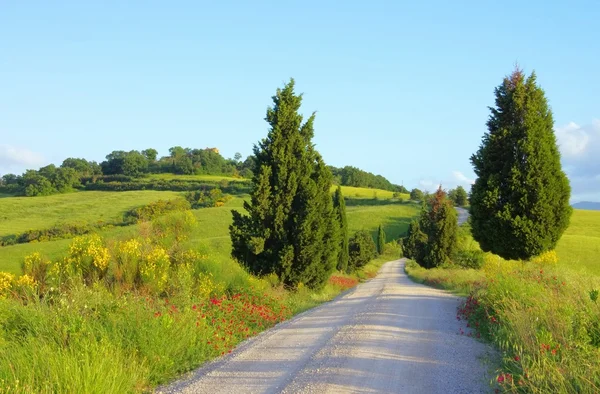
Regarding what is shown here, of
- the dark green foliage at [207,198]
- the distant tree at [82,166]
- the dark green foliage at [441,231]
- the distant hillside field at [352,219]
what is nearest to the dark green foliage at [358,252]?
the dark green foliage at [441,231]

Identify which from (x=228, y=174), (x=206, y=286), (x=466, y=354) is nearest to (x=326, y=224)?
(x=206, y=286)

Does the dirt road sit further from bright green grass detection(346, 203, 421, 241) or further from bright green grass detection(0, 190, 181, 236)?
bright green grass detection(346, 203, 421, 241)

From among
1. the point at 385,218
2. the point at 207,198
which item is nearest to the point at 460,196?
the point at 385,218

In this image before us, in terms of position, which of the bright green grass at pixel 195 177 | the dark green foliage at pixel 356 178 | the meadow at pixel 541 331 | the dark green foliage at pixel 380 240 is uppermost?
the dark green foliage at pixel 356 178

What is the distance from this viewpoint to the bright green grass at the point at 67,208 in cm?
6507

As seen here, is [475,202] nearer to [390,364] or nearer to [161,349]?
[390,364]

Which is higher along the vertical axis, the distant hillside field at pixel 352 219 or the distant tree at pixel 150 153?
the distant tree at pixel 150 153

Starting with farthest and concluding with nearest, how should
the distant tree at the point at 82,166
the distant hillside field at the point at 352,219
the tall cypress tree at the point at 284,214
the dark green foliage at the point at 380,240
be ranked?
the distant tree at the point at 82,166 < the dark green foliage at the point at 380,240 < the distant hillside field at the point at 352,219 < the tall cypress tree at the point at 284,214

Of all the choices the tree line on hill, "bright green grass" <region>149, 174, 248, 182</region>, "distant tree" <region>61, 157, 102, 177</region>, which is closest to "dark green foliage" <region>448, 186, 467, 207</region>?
the tree line on hill

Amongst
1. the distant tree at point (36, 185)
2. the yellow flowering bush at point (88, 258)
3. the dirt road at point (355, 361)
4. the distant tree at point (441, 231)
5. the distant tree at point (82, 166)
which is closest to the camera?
the dirt road at point (355, 361)

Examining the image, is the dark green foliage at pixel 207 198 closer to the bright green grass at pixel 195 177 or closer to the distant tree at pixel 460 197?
the bright green grass at pixel 195 177

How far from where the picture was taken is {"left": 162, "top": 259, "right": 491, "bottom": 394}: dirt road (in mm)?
6750

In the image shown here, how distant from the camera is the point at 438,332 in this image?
10555mm

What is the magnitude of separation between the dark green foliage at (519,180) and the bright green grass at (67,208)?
55.7m
